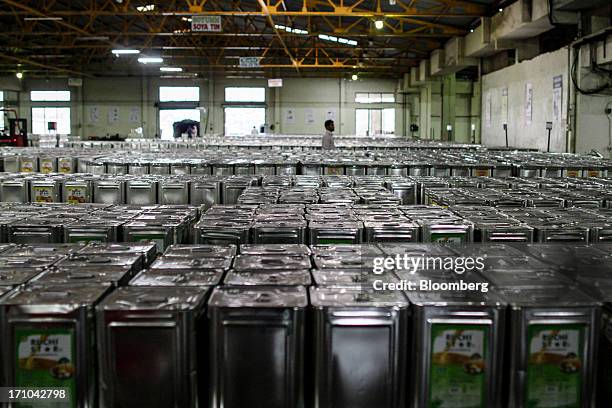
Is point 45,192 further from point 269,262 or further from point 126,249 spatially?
point 269,262

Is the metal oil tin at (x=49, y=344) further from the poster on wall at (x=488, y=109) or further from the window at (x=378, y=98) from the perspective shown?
the window at (x=378, y=98)

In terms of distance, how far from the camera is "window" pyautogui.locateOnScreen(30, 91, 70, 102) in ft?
140

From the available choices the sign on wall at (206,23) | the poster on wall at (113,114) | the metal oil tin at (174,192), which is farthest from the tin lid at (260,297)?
the poster on wall at (113,114)

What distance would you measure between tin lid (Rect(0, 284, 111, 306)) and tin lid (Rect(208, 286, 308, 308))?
18.1 inches

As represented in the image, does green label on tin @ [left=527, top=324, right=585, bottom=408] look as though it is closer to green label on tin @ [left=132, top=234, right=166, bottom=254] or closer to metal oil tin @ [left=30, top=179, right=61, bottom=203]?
green label on tin @ [left=132, top=234, right=166, bottom=254]

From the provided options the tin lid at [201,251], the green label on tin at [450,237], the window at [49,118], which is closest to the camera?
the tin lid at [201,251]

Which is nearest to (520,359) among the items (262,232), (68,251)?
(262,232)

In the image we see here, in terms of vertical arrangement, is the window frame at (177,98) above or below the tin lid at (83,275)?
above

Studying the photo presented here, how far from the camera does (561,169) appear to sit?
9336 mm

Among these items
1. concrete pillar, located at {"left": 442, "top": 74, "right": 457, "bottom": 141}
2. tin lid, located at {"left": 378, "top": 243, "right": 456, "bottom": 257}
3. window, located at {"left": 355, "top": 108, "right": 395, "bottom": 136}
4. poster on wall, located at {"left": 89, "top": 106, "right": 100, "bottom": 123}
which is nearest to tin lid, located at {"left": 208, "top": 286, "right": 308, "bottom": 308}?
tin lid, located at {"left": 378, "top": 243, "right": 456, "bottom": 257}

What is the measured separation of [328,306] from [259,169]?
6994 millimetres

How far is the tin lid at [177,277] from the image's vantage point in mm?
2787

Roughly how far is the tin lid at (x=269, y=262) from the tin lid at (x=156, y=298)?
1.40 ft

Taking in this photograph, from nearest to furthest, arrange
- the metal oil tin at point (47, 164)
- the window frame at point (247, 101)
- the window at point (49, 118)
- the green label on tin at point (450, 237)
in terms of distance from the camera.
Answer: the green label on tin at point (450, 237) < the metal oil tin at point (47, 164) < the window frame at point (247, 101) < the window at point (49, 118)
